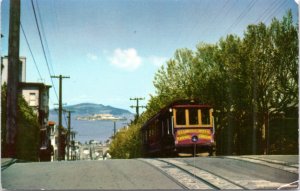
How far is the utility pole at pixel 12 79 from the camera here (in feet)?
49.8

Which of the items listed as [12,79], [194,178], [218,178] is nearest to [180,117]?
[12,79]

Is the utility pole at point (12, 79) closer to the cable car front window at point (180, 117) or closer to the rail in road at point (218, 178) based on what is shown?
the rail in road at point (218, 178)

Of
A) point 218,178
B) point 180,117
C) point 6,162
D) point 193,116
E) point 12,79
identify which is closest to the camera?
point 218,178

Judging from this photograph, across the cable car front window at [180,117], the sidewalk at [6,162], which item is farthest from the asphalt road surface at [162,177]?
the cable car front window at [180,117]

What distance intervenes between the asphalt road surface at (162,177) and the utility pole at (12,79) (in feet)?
6.31

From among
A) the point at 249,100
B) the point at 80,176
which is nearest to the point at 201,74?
the point at 249,100

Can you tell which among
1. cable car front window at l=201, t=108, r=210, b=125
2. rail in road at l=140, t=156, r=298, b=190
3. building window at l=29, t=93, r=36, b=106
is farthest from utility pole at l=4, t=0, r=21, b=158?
building window at l=29, t=93, r=36, b=106

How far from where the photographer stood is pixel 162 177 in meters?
11.8

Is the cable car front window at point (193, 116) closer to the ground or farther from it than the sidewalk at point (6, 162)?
farther from it

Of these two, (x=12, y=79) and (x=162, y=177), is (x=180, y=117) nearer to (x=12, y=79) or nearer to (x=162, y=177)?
(x=12, y=79)

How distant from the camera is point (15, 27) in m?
16.1

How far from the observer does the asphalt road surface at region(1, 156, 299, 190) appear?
1041 centimetres

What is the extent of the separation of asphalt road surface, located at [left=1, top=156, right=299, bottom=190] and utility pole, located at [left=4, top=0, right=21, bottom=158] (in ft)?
6.31

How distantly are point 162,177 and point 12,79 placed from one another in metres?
7.16
